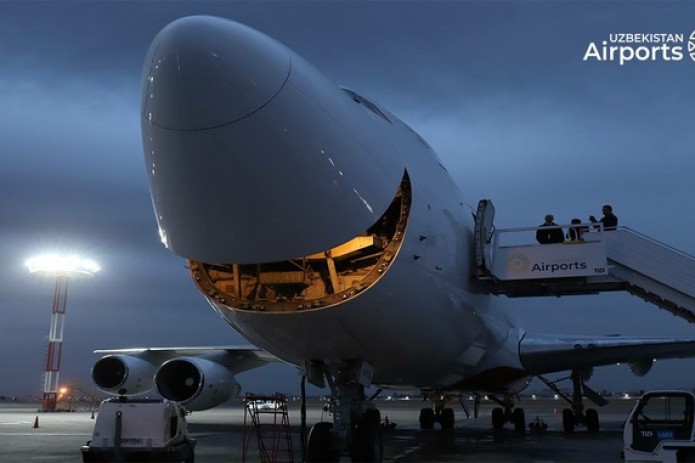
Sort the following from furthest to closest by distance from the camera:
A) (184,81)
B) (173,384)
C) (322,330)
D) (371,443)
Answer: (173,384)
(371,443)
(322,330)
(184,81)

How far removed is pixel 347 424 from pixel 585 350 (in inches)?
332

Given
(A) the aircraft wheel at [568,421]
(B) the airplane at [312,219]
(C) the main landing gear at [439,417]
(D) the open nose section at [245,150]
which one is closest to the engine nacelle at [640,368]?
(A) the aircraft wheel at [568,421]

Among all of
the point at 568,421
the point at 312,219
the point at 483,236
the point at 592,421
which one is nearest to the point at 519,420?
the point at 568,421

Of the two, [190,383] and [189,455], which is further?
[190,383]

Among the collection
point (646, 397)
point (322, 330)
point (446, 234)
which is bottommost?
point (646, 397)

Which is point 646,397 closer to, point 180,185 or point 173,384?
point 180,185

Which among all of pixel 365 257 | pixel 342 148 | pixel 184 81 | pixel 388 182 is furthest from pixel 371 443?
pixel 184 81

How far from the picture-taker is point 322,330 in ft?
25.3

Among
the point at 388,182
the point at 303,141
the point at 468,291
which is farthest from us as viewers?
the point at 468,291

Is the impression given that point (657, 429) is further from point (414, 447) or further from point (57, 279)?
point (57, 279)

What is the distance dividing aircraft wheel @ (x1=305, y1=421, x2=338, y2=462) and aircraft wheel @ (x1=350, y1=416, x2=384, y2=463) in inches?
10.7

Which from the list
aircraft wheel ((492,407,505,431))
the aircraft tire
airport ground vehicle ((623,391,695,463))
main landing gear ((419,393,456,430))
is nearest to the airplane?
airport ground vehicle ((623,391,695,463))

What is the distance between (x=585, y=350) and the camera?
15.3m

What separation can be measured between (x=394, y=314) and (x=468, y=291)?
231 centimetres
